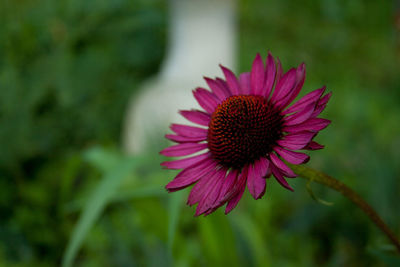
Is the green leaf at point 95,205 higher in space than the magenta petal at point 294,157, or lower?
higher

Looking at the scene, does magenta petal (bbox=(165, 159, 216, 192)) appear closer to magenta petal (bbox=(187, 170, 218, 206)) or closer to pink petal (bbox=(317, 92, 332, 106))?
magenta petal (bbox=(187, 170, 218, 206))

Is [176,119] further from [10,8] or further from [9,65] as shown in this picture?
[10,8]

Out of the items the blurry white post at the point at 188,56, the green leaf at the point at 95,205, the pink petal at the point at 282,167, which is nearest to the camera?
the pink petal at the point at 282,167

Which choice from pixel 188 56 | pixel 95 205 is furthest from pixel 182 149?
pixel 188 56

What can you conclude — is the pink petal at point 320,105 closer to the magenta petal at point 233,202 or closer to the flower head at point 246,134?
the flower head at point 246,134

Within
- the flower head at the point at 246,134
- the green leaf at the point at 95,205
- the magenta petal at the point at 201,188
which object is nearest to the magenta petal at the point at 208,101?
the flower head at the point at 246,134

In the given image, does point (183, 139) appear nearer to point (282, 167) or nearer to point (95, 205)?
point (282, 167)

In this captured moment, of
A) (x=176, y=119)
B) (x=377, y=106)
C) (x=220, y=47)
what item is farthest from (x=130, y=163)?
(x=377, y=106)
